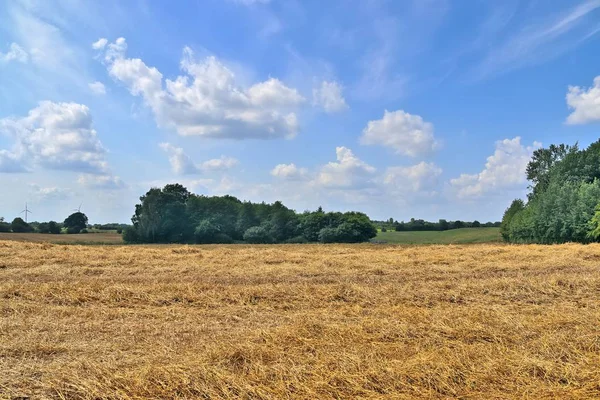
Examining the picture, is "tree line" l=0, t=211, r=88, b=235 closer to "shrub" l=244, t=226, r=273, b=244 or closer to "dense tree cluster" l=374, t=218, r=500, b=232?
"shrub" l=244, t=226, r=273, b=244

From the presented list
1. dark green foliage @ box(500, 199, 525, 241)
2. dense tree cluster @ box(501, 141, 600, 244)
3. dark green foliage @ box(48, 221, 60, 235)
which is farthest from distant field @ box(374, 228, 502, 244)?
dark green foliage @ box(48, 221, 60, 235)

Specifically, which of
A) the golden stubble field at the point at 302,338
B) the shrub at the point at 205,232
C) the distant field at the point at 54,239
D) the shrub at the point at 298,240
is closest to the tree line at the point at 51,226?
the distant field at the point at 54,239

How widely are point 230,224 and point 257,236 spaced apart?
5.11 meters

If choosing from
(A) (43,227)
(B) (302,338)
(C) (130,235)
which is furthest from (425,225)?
(B) (302,338)

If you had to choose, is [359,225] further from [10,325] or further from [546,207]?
[10,325]

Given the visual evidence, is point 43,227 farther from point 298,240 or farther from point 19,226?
point 298,240

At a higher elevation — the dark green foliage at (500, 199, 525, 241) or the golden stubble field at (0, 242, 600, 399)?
the dark green foliage at (500, 199, 525, 241)

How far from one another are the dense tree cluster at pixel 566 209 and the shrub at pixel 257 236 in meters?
27.3

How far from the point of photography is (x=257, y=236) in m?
49.8

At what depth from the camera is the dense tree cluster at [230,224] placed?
1965 inches

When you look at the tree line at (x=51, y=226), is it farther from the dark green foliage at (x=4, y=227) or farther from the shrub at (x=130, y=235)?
the shrub at (x=130, y=235)

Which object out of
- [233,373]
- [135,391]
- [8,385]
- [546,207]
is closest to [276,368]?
[233,373]

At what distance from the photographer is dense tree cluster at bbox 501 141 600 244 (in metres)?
32.1

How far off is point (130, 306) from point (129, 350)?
323cm
